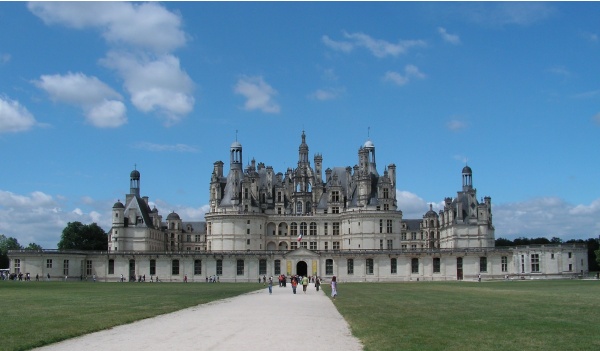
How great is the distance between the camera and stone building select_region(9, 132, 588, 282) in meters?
97.1

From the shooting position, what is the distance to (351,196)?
110 m

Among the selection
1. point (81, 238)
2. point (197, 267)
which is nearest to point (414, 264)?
point (197, 267)

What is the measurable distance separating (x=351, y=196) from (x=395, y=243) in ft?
35.2

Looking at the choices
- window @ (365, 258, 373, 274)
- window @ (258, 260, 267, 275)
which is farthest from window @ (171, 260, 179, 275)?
window @ (365, 258, 373, 274)

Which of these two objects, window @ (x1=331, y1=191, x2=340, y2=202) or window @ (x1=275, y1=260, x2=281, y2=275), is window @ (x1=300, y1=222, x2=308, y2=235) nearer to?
window @ (x1=331, y1=191, x2=340, y2=202)

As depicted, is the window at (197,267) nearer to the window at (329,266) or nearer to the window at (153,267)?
the window at (153,267)

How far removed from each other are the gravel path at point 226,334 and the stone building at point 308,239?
70.2 m

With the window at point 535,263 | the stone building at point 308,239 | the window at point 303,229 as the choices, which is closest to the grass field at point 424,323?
the window at point 535,263

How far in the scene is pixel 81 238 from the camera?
130 meters

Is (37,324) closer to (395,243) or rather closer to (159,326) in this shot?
(159,326)

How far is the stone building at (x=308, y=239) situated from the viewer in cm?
9706

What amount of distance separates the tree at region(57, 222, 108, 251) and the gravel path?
104 meters

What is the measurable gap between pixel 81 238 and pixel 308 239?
45.1 metres

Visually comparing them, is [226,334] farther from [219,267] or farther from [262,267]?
[219,267]
